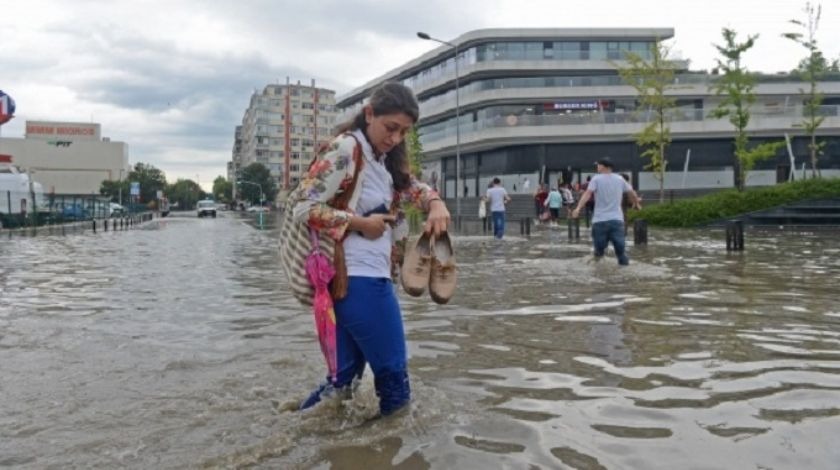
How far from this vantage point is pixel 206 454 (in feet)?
10.6

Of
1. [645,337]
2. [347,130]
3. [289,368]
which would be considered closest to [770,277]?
[645,337]

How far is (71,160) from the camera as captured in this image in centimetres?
12012

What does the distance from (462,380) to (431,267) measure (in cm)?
120

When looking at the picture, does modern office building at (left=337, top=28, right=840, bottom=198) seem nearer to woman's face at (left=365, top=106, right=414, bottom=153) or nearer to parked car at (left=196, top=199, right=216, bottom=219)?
parked car at (left=196, top=199, right=216, bottom=219)

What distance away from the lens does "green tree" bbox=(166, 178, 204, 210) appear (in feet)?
495

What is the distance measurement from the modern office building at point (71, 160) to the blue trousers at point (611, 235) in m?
119

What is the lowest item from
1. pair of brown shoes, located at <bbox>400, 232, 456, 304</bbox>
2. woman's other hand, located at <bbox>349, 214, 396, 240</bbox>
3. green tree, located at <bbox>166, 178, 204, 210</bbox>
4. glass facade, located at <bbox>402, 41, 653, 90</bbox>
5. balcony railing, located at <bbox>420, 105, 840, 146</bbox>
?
pair of brown shoes, located at <bbox>400, 232, 456, 304</bbox>

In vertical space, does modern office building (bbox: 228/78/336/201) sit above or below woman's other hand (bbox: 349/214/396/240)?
above

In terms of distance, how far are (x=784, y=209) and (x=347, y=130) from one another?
26343 millimetres

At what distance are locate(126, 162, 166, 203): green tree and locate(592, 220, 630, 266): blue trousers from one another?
10735cm

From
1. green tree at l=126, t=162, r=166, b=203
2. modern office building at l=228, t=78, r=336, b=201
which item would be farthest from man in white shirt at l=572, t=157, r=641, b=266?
modern office building at l=228, t=78, r=336, b=201

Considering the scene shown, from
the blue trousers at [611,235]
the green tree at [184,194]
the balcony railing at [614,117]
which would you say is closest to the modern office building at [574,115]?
the balcony railing at [614,117]

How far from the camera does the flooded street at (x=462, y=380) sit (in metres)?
3.25

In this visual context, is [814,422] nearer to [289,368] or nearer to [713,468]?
[713,468]
